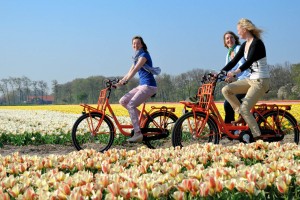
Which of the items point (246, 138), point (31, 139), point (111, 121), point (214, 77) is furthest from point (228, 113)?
point (31, 139)

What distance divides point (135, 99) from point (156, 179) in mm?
4674

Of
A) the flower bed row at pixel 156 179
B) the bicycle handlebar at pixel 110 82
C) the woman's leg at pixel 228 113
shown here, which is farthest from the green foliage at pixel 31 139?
the flower bed row at pixel 156 179

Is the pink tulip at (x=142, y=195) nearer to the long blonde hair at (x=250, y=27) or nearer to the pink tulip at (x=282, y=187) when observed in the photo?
the pink tulip at (x=282, y=187)

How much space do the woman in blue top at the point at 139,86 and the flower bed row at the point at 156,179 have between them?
3.03 meters

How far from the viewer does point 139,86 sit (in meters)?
8.68

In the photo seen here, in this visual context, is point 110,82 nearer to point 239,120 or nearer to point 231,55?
point 231,55

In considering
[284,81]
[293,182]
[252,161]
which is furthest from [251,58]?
[284,81]

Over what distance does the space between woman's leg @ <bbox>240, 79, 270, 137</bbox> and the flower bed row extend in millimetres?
2310

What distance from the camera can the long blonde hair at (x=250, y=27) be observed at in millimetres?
7770

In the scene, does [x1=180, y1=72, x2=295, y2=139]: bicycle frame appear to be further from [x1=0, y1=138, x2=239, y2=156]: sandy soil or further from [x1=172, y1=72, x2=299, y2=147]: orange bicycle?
[x1=0, y1=138, x2=239, y2=156]: sandy soil

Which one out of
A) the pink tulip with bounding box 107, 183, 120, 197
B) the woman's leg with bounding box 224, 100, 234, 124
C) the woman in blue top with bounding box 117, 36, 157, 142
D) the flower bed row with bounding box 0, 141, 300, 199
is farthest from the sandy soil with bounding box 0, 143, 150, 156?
the pink tulip with bounding box 107, 183, 120, 197

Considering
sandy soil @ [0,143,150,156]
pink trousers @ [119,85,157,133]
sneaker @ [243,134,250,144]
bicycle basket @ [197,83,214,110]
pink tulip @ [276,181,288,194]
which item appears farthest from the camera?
sandy soil @ [0,143,150,156]

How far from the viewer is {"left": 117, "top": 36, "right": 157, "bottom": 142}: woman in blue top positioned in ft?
28.2

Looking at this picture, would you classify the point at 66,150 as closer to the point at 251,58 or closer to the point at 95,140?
the point at 95,140
